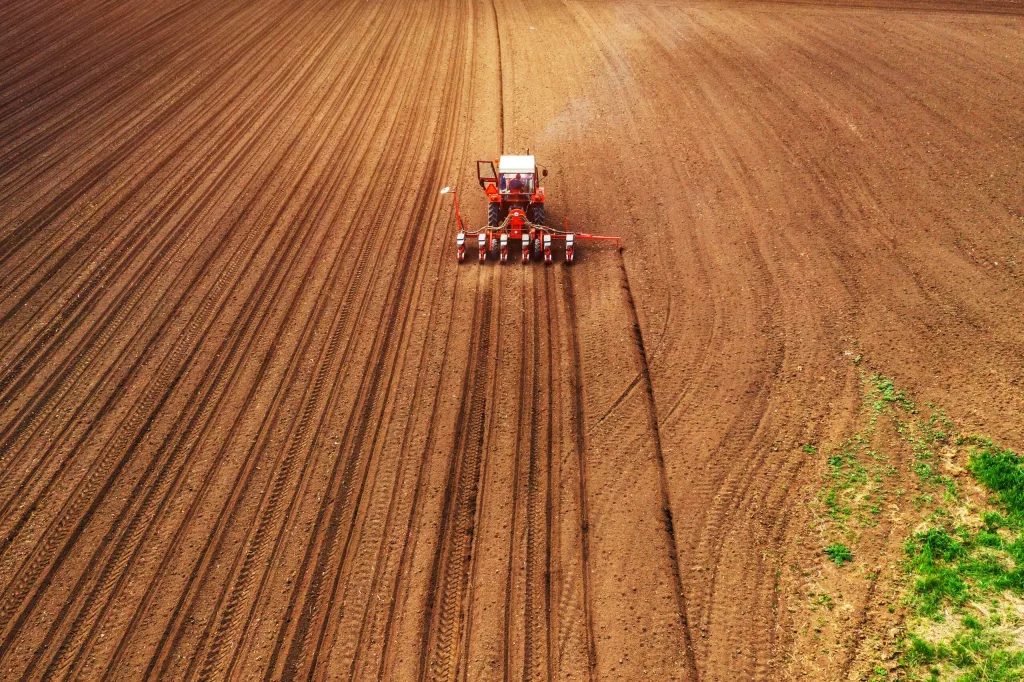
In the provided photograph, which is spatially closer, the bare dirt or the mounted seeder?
the bare dirt

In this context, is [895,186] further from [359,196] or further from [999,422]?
[359,196]

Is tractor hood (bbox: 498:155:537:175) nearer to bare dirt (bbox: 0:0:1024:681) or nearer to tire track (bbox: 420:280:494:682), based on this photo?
bare dirt (bbox: 0:0:1024:681)

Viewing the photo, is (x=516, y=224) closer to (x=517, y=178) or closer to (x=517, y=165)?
(x=517, y=178)

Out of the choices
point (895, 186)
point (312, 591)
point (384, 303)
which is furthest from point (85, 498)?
point (895, 186)

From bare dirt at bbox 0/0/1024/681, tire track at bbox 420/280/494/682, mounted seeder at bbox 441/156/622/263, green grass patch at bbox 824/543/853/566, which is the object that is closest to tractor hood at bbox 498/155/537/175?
mounted seeder at bbox 441/156/622/263

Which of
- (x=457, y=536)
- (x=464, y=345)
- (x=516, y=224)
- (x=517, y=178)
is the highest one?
(x=517, y=178)

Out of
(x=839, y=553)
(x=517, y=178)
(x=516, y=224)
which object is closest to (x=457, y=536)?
(x=839, y=553)
